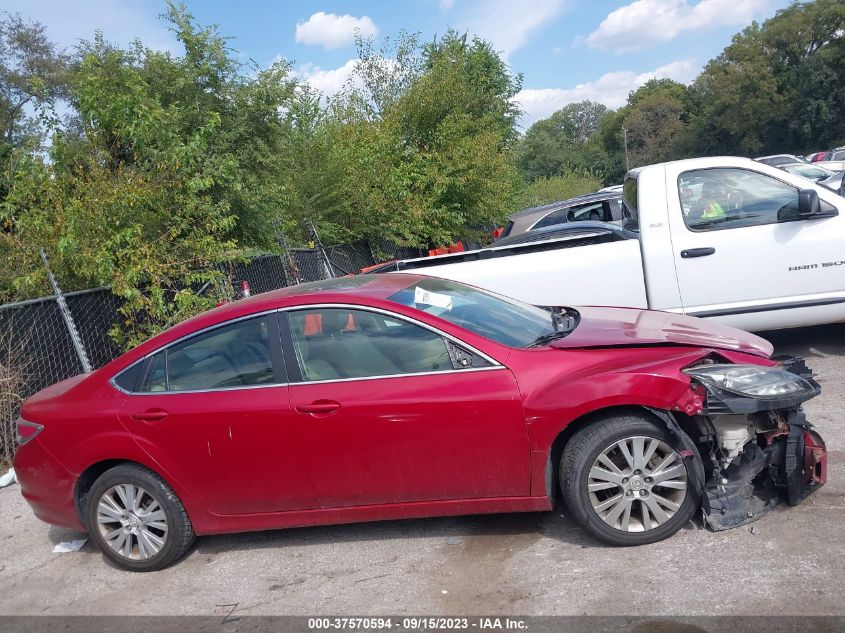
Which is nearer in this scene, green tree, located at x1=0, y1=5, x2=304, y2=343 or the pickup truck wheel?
the pickup truck wheel

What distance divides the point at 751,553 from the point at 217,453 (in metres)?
2.95

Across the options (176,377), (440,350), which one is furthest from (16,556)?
(440,350)

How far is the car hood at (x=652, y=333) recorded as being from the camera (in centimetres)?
437

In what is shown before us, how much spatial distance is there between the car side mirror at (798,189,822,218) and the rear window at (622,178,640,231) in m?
1.40

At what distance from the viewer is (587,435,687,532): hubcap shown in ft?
13.3

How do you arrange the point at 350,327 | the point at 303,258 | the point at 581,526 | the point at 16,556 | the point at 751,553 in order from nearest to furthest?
the point at 751,553, the point at 581,526, the point at 350,327, the point at 16,556, the point at 303,258

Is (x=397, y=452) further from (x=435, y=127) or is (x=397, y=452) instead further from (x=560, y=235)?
→ (x=435, y=127)

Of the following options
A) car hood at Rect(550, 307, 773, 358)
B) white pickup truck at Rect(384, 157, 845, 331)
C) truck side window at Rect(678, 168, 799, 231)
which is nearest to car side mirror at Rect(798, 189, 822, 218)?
white pickup truck at Rect(384, 157, 845, 331)

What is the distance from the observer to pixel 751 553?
3951mm

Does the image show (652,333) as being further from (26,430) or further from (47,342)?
(47,342)

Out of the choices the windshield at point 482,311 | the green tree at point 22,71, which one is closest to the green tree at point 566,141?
the green tree at point 22,71

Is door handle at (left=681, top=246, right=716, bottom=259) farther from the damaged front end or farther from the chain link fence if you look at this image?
the chain link fence

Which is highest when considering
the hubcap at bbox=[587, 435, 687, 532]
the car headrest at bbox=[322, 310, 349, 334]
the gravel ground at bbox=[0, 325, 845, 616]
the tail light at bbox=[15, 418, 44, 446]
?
the car headrest at bbox=[322, 310, 349, 334]

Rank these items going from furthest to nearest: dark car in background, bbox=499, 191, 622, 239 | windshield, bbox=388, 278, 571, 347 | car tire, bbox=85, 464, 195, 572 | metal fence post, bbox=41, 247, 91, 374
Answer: dark car in background, bbox=499, 191, 622, 239 → metal fence post, bbox=41, 247, 91, 374 → car tire, bbox=85, 464, 195, 572 → windshield, bbox=388, 278, 571, 347
